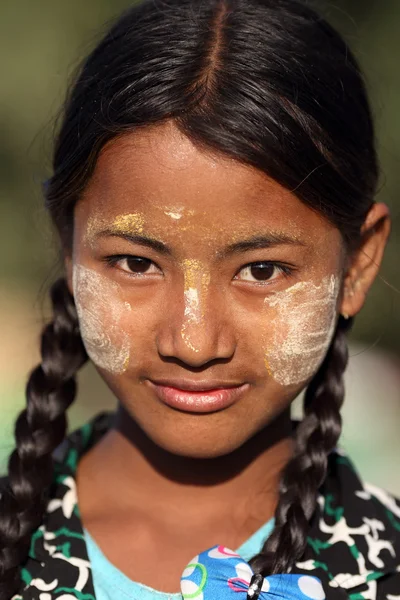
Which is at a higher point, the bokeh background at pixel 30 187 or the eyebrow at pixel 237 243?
the eyebrow at pixel 237 243

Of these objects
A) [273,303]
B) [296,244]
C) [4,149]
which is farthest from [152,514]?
[4,149]

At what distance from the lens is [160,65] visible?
2045mm

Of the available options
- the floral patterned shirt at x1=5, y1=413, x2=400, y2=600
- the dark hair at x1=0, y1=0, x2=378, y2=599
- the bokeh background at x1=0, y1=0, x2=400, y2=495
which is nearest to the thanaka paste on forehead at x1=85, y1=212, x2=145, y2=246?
the dark hair at x1=0, y1=0, x2=378, y2=599

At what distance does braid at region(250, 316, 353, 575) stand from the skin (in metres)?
0.07

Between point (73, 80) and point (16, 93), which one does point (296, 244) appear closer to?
point (73, 80)

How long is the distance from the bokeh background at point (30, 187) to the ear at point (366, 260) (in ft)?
9.43

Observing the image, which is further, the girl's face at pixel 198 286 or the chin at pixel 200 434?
the chin at pixel 200 434

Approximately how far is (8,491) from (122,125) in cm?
91

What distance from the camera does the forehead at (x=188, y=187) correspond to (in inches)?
76.1

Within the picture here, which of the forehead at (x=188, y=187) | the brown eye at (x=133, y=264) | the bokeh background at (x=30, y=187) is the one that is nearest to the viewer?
the forehead at (x=188, y=187)

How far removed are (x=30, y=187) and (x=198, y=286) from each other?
12.2ft

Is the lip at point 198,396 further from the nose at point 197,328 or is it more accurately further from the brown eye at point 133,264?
the brown eye at point 133,264

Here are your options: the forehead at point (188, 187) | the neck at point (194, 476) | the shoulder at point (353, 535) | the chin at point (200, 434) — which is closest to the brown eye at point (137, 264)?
the forehead at point (188, 187)

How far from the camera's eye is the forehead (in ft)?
6.34
